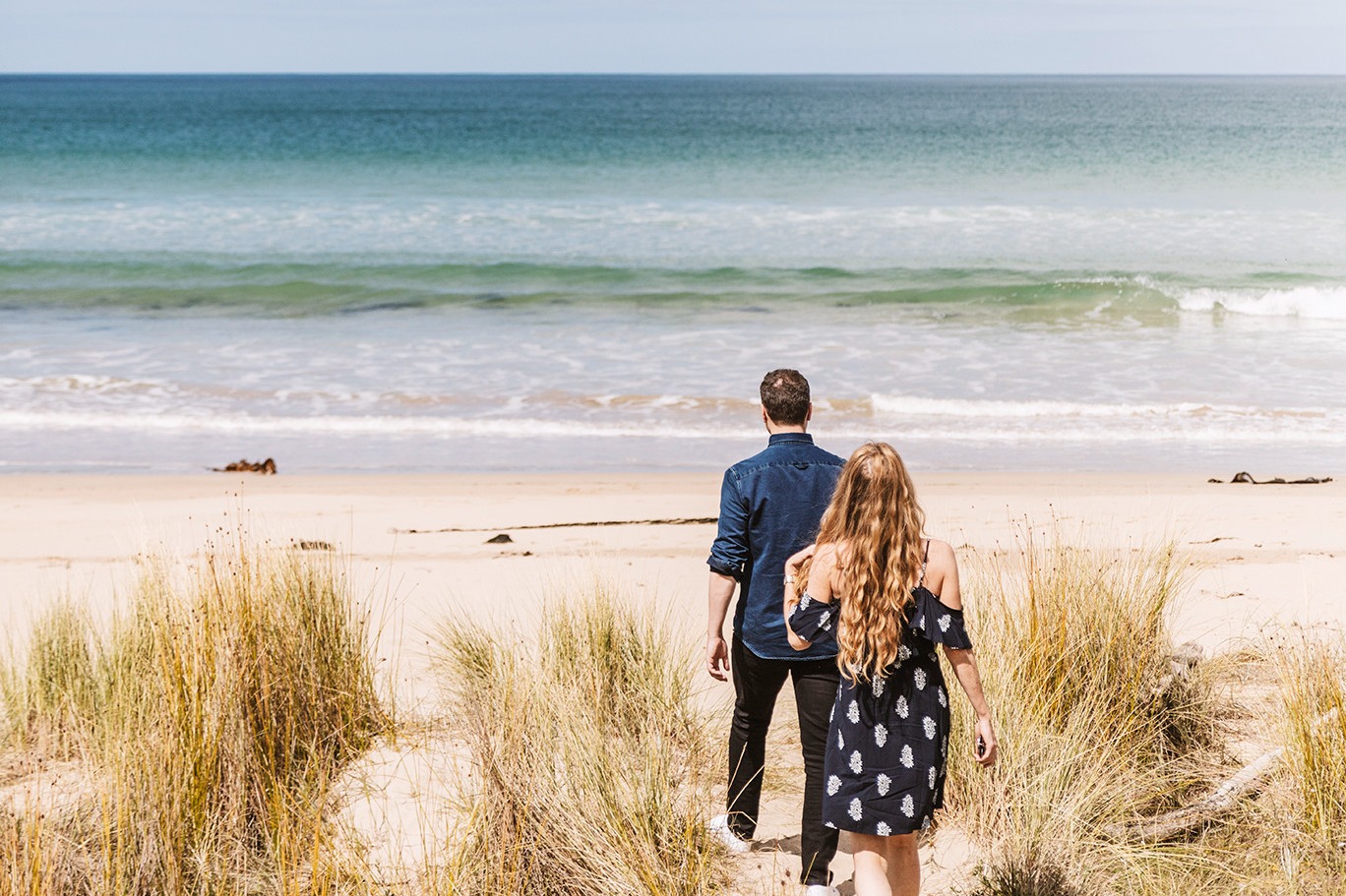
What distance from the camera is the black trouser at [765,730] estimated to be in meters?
3.75

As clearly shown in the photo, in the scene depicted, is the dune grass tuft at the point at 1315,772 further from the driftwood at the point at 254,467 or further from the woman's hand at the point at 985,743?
the driftwood at the point at 254,467

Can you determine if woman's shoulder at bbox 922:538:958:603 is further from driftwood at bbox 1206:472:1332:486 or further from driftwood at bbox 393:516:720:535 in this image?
driftwood at bbox 1206:472:1332:486

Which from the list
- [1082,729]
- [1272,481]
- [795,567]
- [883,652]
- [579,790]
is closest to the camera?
[883,652]

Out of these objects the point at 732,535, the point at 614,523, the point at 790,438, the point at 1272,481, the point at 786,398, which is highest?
the point at 786,398

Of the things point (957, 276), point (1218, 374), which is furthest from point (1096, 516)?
point (957, 276)

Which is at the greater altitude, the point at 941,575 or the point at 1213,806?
the point at 941,575

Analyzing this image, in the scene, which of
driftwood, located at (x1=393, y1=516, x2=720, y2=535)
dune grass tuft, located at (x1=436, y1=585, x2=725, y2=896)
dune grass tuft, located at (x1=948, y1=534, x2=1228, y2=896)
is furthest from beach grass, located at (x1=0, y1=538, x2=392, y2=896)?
driftwood, located at (x1=393, y1=516, x2=720, y2=535)

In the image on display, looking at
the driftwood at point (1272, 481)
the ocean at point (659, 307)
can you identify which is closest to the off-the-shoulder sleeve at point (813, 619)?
the ocean at point (659, 307)

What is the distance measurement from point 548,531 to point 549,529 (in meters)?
0.07

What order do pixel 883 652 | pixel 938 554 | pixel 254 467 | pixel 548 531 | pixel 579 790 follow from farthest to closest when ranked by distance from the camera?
pixel 254 467, pixel 548 531, pixel 579 790, pixel 938 554, pixel 883 652

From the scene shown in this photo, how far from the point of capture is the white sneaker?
13.2 feet

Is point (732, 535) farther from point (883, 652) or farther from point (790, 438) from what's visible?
point (883, 652)

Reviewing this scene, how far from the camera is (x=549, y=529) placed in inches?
350

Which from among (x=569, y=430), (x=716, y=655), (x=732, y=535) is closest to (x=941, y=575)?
(x=732, y=535)
